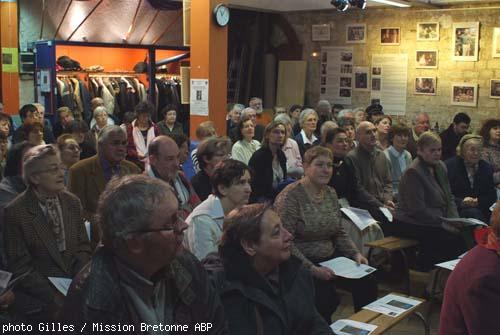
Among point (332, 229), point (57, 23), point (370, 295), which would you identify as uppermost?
point (57, 23)

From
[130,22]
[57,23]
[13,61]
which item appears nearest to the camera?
[13,61]

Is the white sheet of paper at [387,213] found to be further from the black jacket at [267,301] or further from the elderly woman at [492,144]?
the black jacket at [267,301]

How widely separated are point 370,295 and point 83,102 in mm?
9116

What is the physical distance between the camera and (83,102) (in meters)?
12.4

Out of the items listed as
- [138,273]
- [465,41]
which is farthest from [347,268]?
[465,41]

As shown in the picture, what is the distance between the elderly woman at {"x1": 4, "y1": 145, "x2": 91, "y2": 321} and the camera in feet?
11.3

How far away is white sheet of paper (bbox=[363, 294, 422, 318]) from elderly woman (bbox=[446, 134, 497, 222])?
2976 millimetres

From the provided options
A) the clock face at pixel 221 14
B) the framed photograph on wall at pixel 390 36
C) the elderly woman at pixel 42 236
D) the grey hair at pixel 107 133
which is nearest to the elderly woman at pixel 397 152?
the clock face at pixel 221 14

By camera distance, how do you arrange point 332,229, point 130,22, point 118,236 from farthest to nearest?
point 130,22, point 332,229, point 118,236

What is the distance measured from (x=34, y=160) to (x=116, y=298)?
207cm

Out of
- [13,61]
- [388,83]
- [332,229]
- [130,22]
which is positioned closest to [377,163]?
[332,229]

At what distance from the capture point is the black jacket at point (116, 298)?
179cm

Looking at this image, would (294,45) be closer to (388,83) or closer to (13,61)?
(388,83)

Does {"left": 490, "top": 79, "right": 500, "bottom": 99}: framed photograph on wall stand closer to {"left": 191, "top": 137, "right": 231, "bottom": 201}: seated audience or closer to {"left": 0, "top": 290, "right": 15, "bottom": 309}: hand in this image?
{"left": 191, "top": 137, "right": 231, "bottom": 201}: seated audience
